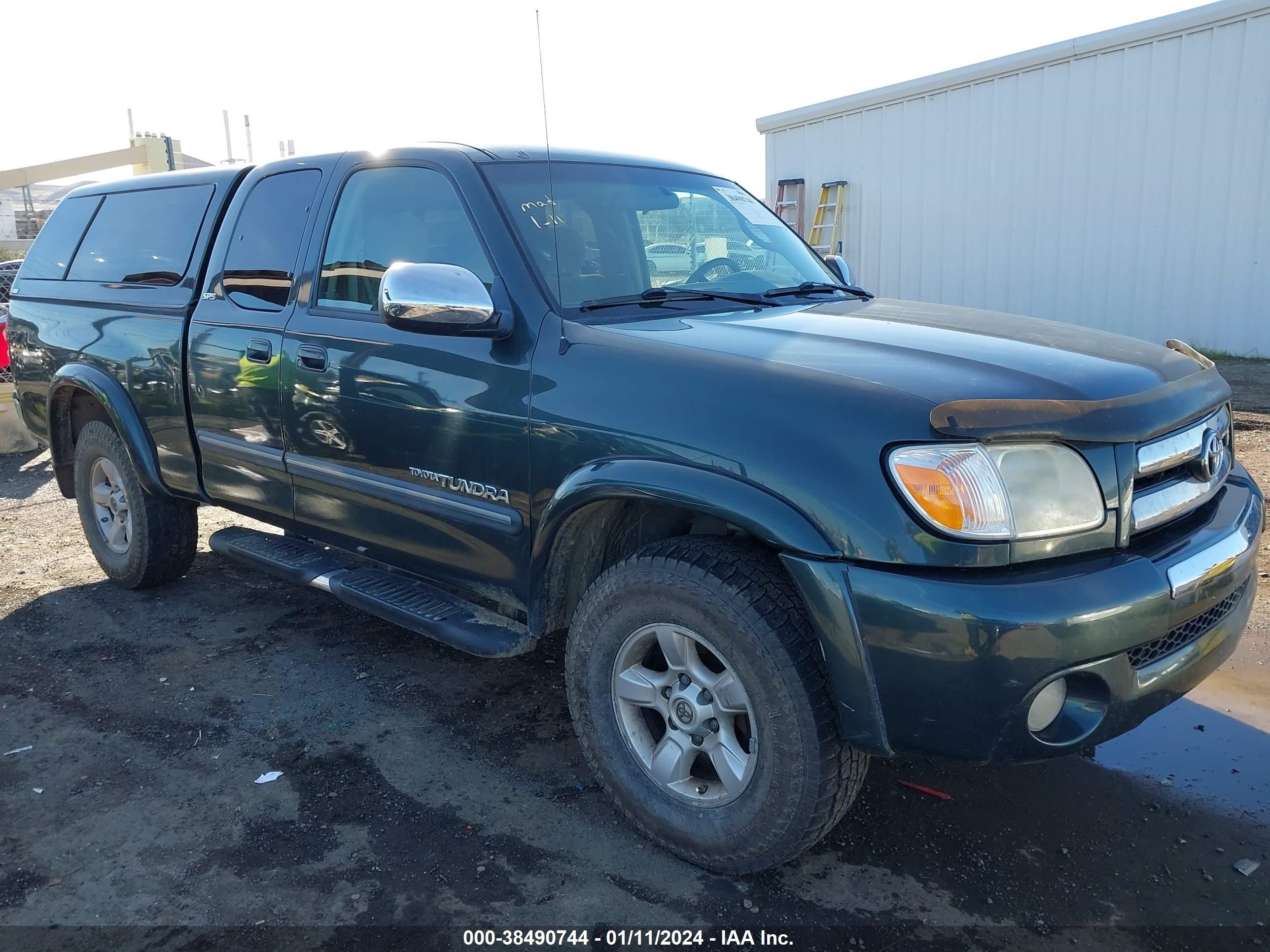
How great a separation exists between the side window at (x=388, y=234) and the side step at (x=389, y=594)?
3.23 ft

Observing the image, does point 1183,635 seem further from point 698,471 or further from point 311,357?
point 311,357

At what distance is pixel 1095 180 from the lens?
10.6 metres

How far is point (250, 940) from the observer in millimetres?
2361

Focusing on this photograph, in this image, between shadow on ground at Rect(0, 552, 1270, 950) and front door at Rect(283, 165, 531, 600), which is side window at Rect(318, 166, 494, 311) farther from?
shadow on ground at Rect(0, 552, 1270, 950)

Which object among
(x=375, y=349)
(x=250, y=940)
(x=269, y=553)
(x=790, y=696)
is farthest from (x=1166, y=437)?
(x=269, y=553)

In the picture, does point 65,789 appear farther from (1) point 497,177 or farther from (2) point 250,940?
(1) point 497,177

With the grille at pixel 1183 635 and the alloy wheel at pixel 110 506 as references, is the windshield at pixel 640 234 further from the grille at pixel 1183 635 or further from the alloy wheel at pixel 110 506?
the alloy wheel at pixel 110 506

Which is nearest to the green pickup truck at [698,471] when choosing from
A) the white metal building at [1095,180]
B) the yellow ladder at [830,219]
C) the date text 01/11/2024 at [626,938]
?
the date text 01/11/2024 at [626,938]

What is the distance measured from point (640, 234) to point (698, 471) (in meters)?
1.32

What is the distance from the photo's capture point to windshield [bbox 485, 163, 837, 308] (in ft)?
10.1

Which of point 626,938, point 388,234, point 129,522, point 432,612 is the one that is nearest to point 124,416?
point 129,522

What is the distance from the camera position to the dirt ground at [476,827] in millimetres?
2414

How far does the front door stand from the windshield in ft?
0.67

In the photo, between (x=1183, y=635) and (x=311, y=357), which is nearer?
(x=1183, y=635)
